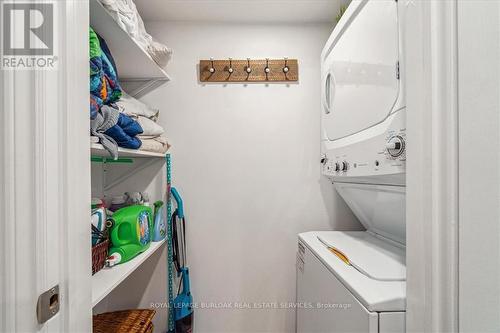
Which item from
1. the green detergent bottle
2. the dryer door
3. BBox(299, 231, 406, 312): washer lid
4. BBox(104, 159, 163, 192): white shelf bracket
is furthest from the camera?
BBox(104, 159, 163, 192): white shelf bracket

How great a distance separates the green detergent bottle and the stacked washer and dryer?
0.89 m

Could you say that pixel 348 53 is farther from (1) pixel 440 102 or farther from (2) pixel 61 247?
(2) pixel 61 247

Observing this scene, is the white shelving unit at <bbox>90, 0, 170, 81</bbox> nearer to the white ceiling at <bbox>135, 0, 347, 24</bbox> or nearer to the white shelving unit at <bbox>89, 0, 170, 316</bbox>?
the white shelving unit at <bbox>89, 0, 170, 316</bbox>

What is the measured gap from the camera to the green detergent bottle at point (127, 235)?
3.78 ft

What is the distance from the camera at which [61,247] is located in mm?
555

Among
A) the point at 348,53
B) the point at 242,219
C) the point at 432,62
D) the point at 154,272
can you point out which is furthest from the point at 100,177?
the point at 432,62

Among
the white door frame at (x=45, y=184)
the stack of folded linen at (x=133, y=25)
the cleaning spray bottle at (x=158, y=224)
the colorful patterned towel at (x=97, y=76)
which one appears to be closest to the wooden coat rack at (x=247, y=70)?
the stack of folded linen at (x=133, y=25)

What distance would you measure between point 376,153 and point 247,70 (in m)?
1.10

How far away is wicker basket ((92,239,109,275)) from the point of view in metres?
1.01

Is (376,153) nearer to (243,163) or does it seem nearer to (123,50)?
(243,163)

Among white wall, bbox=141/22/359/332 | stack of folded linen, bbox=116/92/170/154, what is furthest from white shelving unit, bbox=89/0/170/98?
stack of folded linen, bbox=116/92/170/154

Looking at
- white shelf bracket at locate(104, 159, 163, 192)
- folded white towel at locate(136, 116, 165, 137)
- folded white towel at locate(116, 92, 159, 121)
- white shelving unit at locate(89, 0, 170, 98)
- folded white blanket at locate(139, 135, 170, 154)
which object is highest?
white shelving unit at locate(89, 0, 170, 98)

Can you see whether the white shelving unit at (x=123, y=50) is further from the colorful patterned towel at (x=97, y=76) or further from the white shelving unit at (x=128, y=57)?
the colorful patterned towel at (x=97, y=76)

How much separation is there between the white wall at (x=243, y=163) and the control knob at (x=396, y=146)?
3.04ft
